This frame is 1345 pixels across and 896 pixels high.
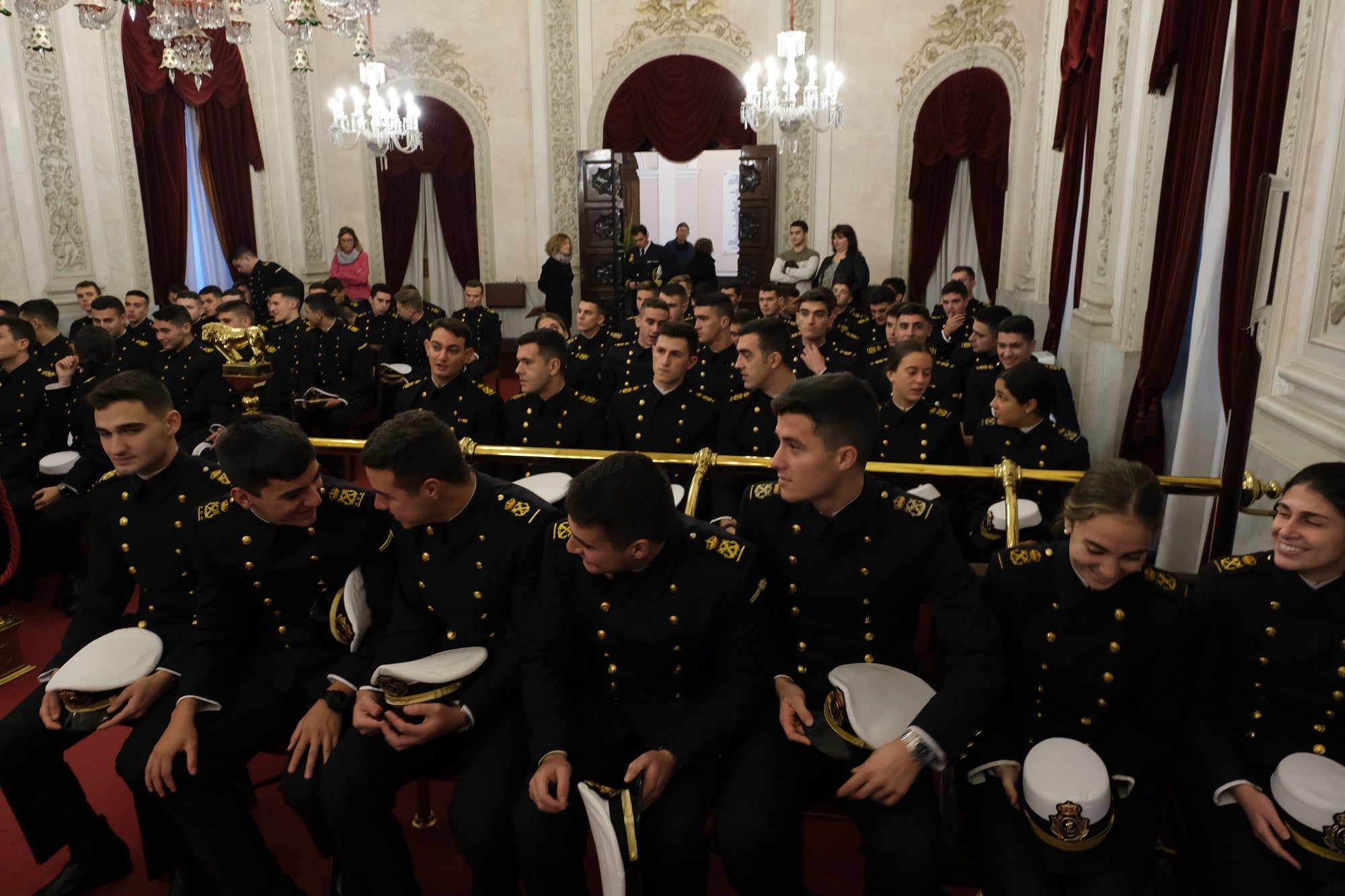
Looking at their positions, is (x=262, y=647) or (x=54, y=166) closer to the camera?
(x=262, y=647)

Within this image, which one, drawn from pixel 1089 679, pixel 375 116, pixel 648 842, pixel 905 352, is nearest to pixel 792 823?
pixel 648 842

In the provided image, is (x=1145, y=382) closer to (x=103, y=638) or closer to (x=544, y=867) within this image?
(x=544, y=867)

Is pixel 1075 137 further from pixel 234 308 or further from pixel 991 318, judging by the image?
pixel 234 308

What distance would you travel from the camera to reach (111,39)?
7.33 meters

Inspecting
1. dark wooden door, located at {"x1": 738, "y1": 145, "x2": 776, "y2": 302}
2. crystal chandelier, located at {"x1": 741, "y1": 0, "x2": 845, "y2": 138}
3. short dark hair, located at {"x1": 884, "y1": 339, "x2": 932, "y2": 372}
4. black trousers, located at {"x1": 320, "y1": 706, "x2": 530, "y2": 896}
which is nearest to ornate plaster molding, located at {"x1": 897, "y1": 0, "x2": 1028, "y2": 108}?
dark wooden door, located at {"x1": 738, "y1": 145, "x2": 776, "y2": 302}

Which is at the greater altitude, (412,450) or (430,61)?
(430,61)

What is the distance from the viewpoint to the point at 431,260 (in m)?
11.0

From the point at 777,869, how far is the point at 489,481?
3.86ft

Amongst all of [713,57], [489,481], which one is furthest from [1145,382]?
[713,57]

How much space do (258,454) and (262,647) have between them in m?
0.59

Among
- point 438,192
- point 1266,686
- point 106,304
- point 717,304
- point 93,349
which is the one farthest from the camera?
point 438,192

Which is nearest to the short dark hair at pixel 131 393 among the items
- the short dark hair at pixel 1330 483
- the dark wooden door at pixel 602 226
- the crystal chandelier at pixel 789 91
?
the short dark hair at pixel 1330 483

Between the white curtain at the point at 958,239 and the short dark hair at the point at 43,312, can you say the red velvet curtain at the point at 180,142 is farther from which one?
the white curtain at the point at 958,239

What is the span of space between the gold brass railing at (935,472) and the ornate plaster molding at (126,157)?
6.39 meters
